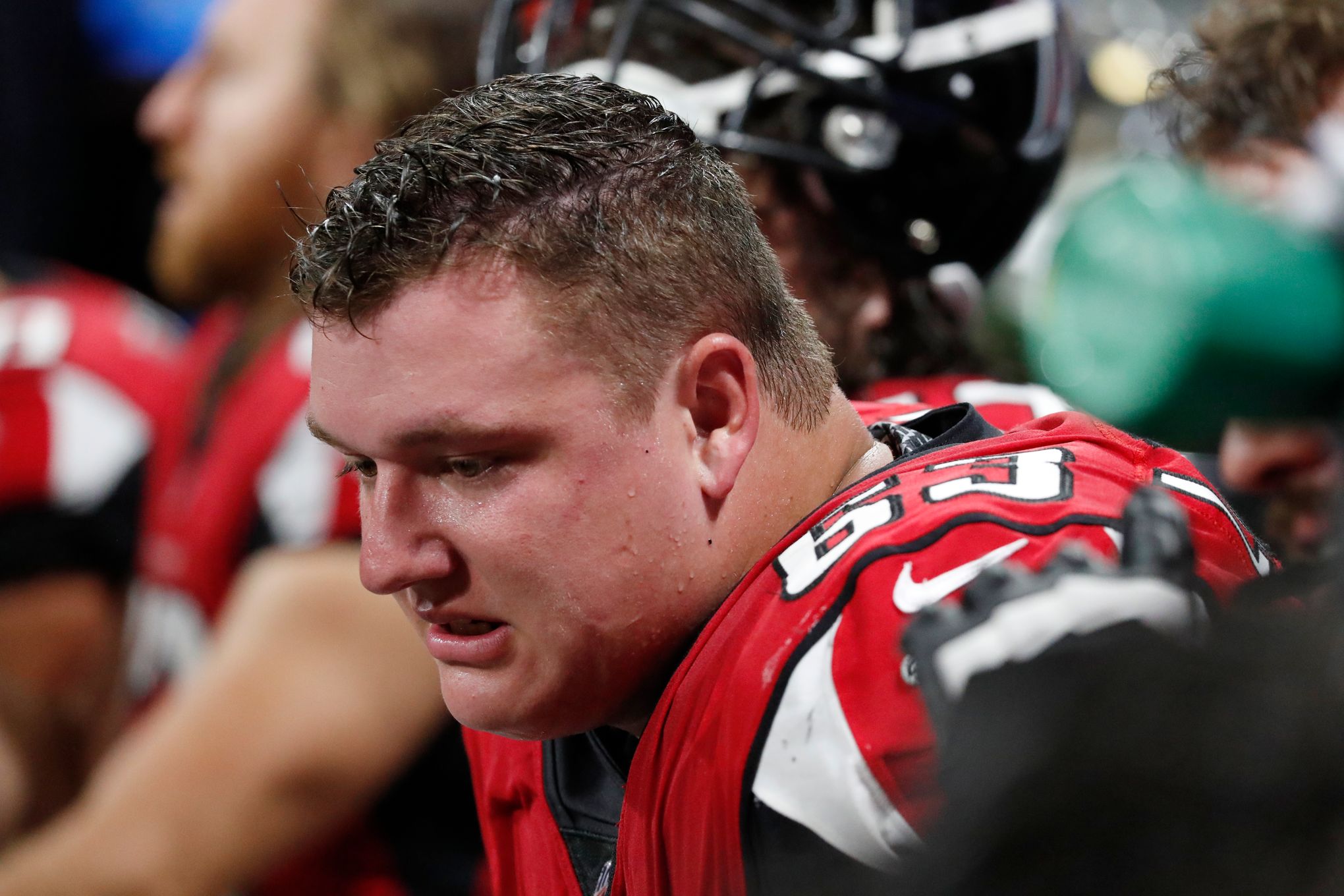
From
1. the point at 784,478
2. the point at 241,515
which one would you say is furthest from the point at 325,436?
the point at 241,515

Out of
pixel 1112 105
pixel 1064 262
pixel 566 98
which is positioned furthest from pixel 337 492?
pixel 1112 105

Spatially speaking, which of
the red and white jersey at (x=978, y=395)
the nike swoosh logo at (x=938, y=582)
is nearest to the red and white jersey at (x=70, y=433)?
the red and white jersey at (x=978, y=395)

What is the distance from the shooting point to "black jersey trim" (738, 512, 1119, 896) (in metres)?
0.88

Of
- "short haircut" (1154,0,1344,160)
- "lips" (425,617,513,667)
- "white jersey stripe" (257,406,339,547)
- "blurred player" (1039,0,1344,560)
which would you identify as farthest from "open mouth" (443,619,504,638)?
"white jersey stripe" (257,406,339,547)

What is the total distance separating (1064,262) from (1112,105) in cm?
377

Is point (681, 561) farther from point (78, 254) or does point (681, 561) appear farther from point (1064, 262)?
point (78, 254)

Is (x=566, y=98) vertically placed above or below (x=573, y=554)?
above

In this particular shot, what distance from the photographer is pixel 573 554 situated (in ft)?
3.42

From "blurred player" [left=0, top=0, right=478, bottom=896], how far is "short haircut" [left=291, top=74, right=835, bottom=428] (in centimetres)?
100

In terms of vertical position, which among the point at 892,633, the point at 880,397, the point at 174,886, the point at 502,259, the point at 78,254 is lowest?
the point at 78,254

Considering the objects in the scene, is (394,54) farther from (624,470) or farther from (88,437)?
(624,470)

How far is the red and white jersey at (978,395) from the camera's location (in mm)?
1903

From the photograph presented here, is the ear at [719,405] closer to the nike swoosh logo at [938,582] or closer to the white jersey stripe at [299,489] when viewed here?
the nike swoosh logo at [938,582]

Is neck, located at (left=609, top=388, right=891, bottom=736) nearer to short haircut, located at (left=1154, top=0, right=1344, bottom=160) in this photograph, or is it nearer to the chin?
the chin
